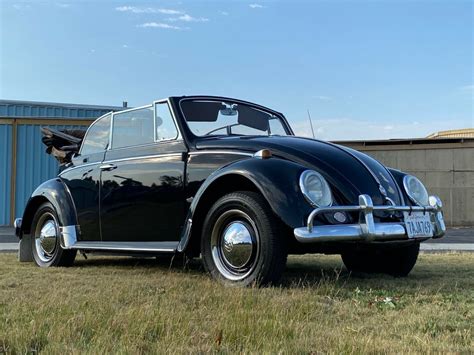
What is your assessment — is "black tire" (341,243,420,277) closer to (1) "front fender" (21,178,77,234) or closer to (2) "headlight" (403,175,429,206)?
(2) "headlight" (403,175,429,206)

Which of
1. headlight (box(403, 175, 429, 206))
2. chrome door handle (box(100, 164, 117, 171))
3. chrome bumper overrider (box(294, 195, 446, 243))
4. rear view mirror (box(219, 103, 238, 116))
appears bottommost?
chrome bumper overrider (box(294, 195, 446, 243))

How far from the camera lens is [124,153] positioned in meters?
5.30

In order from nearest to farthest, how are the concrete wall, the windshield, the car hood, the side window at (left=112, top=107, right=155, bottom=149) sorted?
the car hood, the windshield, the side window at (left=112, top=107, right=155, bottom=149), the concrete wall

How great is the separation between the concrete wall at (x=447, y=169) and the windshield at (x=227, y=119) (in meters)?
11.7

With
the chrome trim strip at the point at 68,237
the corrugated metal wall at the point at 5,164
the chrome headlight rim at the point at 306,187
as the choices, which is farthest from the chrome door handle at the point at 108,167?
the corrugated metal wall at the point at 5,164

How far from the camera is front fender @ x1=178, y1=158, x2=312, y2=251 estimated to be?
11.8ft

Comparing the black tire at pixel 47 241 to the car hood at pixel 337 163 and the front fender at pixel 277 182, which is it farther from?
the front fender at pixel 277 182

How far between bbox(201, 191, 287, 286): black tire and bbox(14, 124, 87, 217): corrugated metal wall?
12.2 metres

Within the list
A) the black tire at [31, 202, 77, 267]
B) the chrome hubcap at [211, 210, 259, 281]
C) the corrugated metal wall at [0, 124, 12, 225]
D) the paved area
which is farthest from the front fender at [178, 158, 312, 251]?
the corrugated metal wall at [0, 124, 12, 225]

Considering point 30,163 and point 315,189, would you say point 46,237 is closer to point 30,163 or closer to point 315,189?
point 315,189

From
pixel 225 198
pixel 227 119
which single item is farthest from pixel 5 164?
pixel 225 198

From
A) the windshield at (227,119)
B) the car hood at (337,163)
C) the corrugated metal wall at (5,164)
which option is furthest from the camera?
the corrugated metal wall at (5,164)

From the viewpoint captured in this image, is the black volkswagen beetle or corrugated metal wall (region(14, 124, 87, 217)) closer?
the black volkswagen beetle

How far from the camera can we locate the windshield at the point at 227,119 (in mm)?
5066
